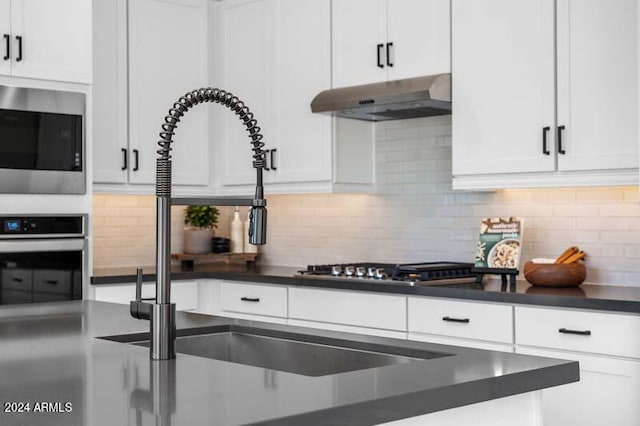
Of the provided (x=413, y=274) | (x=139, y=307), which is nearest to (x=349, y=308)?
(x=413, y=274)

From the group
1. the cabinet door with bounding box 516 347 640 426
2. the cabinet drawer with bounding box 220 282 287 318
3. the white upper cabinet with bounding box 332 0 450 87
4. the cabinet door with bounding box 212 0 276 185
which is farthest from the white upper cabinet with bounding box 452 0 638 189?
the cabinet door with bounding box 212 0 276 185

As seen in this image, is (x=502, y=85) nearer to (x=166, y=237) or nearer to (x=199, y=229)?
(x=199, y=229)

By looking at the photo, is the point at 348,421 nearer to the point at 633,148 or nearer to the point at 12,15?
the point at 633,148

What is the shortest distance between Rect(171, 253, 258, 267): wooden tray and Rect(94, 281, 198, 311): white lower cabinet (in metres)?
0.42

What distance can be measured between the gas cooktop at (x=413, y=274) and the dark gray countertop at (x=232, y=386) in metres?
1.89

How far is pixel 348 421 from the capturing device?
4.72 ft

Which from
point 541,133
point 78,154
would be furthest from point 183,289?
point 541,133

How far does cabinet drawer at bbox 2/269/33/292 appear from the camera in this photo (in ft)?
14.0

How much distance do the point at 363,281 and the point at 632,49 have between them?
1.55m

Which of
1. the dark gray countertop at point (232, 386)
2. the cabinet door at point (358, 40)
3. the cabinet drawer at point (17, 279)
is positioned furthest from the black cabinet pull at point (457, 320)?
the cabinet drawer at point (17, 279)

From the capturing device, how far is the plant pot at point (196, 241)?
555cm

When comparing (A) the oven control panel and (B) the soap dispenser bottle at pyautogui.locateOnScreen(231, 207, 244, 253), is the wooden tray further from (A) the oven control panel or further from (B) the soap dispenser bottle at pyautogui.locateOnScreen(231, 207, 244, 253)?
(A) the oven control panel

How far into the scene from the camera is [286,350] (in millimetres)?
2354

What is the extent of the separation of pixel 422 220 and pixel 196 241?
1.49m
